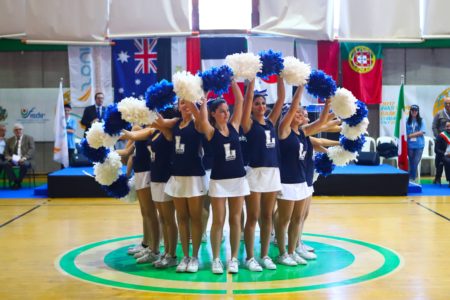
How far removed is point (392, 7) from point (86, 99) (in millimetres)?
7352

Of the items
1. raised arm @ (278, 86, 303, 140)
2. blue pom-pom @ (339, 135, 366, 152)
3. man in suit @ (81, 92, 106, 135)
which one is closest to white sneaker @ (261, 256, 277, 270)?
raised arm @ (278, 86, 303, 140)

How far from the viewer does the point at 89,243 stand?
697 cm

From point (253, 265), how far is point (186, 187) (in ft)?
3.19

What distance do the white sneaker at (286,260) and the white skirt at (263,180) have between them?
759 millimetres

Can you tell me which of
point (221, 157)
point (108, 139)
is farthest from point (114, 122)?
point (221, 157)

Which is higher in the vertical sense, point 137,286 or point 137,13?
point 137,13

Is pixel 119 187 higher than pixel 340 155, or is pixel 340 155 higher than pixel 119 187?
pixel 340 155

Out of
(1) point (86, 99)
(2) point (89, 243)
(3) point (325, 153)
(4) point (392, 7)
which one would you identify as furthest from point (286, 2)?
(2) point (89, 243)

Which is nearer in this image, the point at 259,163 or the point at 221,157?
the point at 221,157

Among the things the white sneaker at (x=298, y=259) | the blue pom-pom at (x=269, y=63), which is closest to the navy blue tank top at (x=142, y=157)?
the blue pom-pom at (x=269, y=63)

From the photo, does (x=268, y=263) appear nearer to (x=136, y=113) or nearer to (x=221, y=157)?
(x=221, y=157)

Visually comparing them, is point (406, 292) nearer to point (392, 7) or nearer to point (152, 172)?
point (152, 172)

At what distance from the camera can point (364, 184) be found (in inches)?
422

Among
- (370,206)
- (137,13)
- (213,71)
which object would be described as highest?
(137,13)
